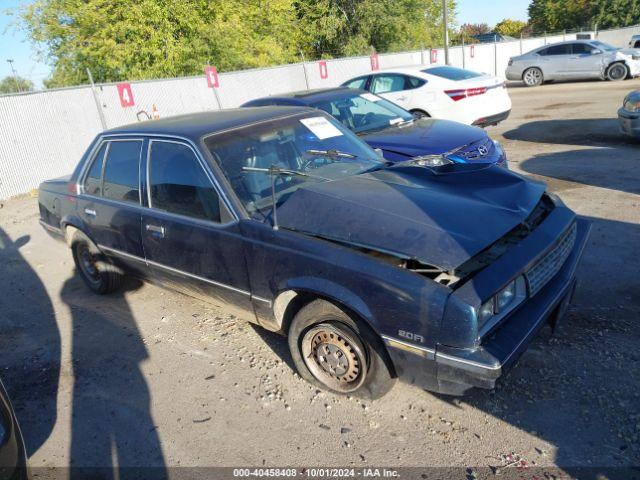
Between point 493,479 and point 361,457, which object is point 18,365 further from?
point 493,479

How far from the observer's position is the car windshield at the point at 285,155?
137 inches

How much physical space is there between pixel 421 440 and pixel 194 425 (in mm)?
1402

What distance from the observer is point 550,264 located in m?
3.04

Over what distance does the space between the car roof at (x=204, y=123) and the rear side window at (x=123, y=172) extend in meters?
0.13

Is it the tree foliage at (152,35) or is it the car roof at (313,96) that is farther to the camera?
the tree foliage at (152,35)

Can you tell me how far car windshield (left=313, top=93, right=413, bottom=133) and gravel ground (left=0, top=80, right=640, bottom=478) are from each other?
10.2ft

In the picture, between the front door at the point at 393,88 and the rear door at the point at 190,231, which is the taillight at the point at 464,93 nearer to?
the front door at the point at 393,88

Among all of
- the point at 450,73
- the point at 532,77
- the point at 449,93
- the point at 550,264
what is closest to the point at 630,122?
the point at 449,93

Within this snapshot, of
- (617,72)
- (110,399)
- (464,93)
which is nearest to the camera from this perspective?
(110,399)

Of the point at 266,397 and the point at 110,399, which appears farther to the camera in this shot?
the point at 110,399

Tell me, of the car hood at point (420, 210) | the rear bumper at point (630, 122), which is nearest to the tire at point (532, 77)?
the rear bumper at point (630, 122)

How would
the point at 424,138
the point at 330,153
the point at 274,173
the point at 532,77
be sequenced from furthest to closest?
the point at 532,77, the point at 424,138, the point at 330,153, the point at 274,173

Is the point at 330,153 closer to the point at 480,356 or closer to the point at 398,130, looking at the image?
the point at 480,356

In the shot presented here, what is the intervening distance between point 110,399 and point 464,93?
26.7 ft
